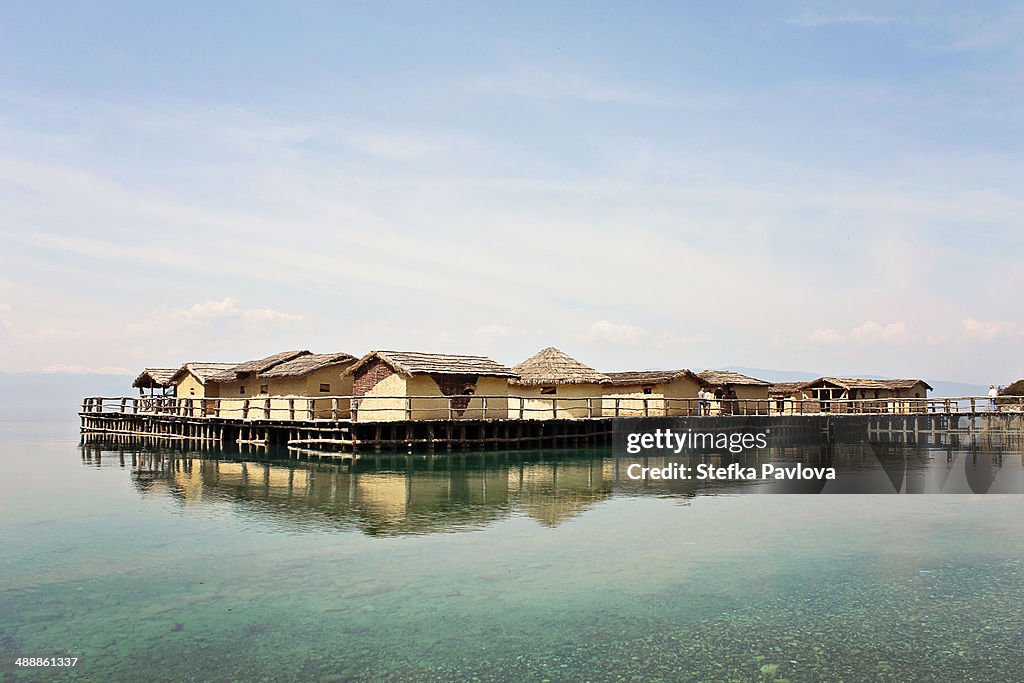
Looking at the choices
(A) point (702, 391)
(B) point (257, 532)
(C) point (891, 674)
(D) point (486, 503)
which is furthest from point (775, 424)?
(C) point (891, 674)

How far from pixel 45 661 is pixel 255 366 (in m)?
36.7

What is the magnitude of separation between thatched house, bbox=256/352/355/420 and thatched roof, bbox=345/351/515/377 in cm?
198

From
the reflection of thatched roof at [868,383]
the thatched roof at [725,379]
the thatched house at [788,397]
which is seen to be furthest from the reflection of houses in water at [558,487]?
the reflection of thatched roof at [868,383]

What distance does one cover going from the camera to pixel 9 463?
35.2m

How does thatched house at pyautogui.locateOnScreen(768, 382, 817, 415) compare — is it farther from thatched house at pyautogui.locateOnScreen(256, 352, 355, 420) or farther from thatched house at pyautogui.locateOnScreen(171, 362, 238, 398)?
thatched house at pyautogui.locateOnScreen(171, 362, 238, 398)

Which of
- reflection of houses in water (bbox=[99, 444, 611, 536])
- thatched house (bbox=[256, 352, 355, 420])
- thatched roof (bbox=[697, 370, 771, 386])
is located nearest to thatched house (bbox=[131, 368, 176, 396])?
thatched house (bbox=[256, 352, 355, 420])

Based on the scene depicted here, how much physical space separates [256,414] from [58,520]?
24566 mm

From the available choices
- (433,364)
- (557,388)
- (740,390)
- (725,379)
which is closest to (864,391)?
(740,390)

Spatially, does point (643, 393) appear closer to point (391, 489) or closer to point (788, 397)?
point (788, 397)

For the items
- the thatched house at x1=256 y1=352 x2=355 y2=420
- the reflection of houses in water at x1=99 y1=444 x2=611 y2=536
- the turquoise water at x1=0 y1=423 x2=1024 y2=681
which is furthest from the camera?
the thatched house at x1=256 y1=352 x2=355 y2=420

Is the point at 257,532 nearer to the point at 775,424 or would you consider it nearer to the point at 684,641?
the point at 684,641

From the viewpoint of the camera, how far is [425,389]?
37000 millimetres

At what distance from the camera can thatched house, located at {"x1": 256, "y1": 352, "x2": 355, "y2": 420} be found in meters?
40.2

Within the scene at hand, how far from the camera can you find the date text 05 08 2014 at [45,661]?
8.98 metres
